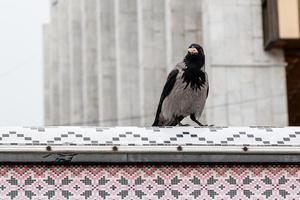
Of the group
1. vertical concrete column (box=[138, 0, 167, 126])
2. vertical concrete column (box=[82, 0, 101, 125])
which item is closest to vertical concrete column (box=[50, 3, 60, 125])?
vertical concrete column (box=[82, 0, 101, 125])

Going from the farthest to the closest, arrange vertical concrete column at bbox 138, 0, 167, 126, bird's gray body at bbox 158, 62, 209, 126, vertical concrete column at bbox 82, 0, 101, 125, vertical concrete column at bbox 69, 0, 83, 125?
vertical concrete column at bbox 69, 0, 83, 125, vertical concrete column at bbox 82, 0, 101, 125, vertical concrete column at bbox 138, 0, 167, 126, bird's gray body at bbox 158, 62, 209, 126

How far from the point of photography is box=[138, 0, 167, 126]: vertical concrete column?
31.5 m

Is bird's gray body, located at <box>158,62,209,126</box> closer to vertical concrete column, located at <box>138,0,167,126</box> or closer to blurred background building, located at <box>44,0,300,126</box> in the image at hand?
blurred background building, located at <box>44,0,300,126</box>

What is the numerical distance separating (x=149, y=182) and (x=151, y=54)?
2809cm

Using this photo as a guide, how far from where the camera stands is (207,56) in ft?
84.0

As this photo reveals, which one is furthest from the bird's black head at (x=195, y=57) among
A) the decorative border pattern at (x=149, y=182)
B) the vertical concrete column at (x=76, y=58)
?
the vertical concrete column at (x=76, y=58)

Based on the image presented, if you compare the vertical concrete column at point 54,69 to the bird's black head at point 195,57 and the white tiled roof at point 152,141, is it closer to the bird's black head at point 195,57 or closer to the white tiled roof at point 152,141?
the bird's black head at point 195,57

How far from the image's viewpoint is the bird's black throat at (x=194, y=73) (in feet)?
15.8

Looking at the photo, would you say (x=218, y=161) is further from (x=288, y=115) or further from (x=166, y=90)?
(x=288, y=115)

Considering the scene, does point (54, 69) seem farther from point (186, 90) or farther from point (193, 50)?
point (186, 90)

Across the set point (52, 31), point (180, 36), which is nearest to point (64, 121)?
point (52, 31)

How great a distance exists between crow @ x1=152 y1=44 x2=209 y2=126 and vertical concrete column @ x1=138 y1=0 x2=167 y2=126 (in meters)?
26.4

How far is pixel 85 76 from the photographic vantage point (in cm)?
4572

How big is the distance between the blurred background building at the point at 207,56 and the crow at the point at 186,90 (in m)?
19.7
